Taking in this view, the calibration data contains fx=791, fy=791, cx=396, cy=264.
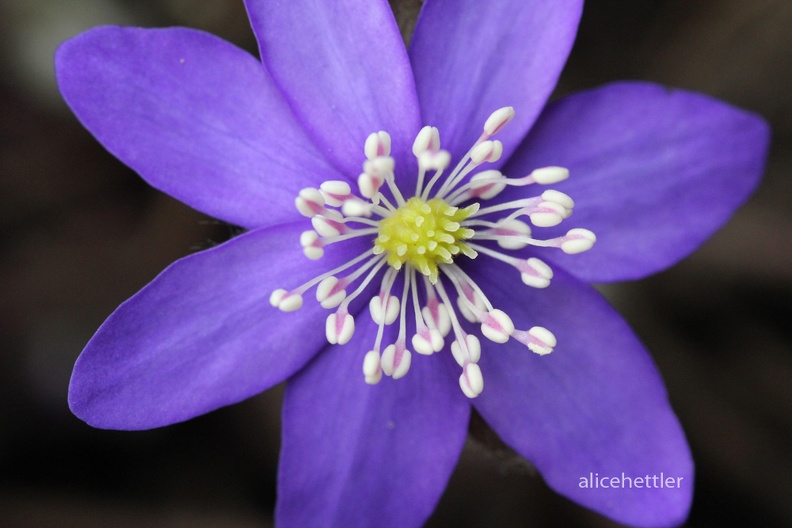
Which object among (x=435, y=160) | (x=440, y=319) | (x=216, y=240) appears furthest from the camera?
(x=216, y=240)

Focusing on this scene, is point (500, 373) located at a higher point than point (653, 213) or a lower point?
lower

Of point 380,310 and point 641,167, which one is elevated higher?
point 641,167

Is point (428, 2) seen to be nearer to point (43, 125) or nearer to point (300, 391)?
point (300, 391)

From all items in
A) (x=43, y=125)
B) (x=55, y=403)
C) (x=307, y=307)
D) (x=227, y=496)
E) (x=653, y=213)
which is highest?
(x=653, y=213)

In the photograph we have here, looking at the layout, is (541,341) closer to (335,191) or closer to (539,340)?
(539,340)

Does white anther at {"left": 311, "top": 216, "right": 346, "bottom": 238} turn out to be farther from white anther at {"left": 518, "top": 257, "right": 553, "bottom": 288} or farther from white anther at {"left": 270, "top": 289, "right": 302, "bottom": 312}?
white anther at {"left": 518, "top": 257, "right": 553, "bottom": 288}

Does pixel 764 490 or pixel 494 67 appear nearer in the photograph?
pixel 494 67

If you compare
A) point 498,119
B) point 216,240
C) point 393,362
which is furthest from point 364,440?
point 216,240

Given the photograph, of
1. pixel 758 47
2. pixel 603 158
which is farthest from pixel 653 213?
pixel 758 47
